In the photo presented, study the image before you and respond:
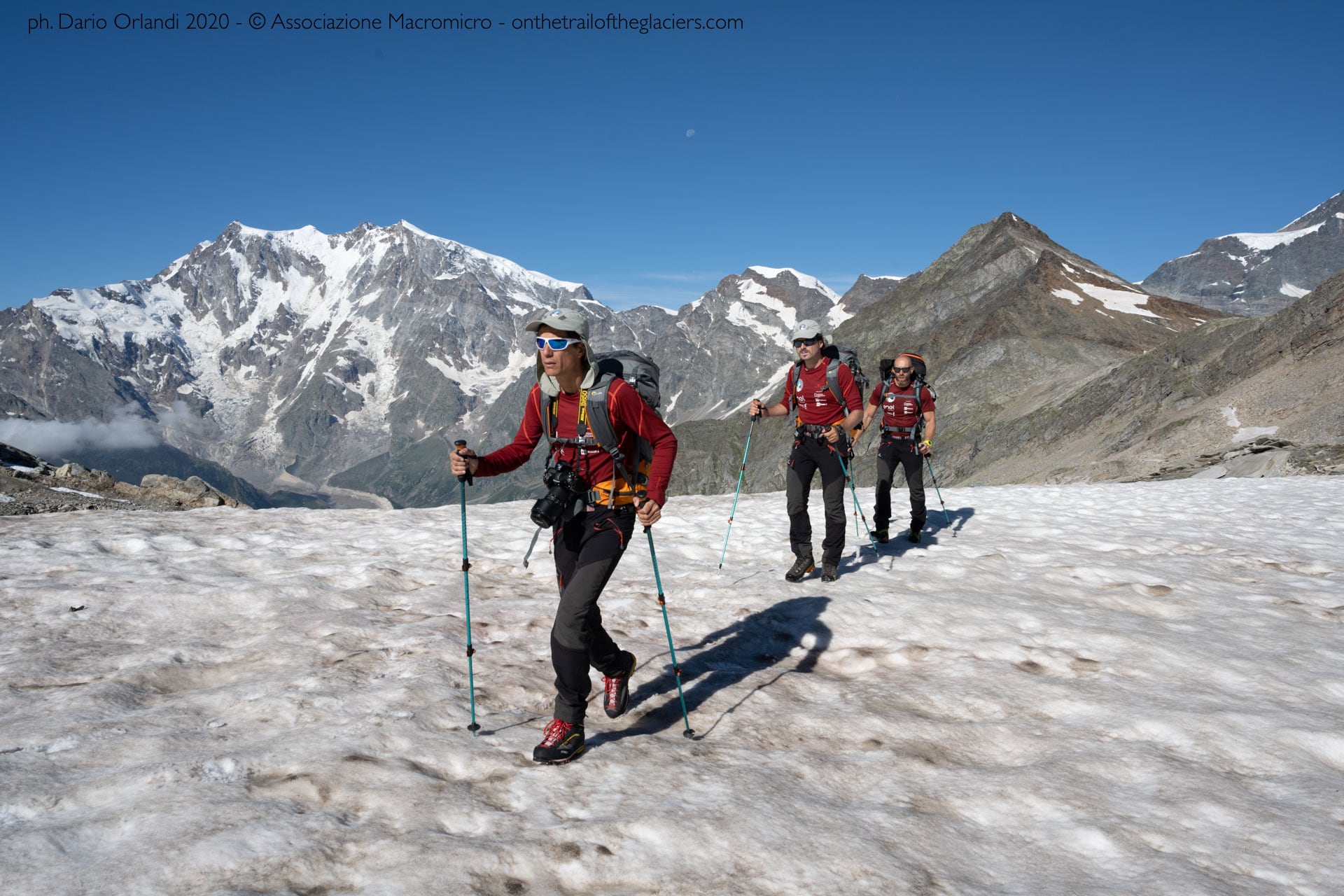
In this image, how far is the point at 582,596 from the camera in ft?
20.8

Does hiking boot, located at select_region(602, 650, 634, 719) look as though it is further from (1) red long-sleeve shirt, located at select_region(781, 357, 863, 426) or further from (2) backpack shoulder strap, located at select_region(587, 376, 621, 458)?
(1) red long-sleeve shirt, located at select_region(781, 357, 863, 426)

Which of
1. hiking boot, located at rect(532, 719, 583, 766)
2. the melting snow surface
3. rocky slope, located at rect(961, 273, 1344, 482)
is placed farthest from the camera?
rocky slope, located at rect(961, 273, 1344, 482)

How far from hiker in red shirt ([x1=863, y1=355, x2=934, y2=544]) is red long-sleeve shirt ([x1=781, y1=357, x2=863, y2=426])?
275 centimetres

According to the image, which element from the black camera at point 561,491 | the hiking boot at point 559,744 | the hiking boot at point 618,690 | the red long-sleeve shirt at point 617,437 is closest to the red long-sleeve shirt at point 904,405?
the red long-sleeve shirt at point 617,437

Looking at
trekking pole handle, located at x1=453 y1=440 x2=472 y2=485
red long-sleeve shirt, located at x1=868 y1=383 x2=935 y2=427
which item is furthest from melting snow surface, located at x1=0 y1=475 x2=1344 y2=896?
red long-sleeve shirt, located at x1=868 y1=383 x2=935 y2=427

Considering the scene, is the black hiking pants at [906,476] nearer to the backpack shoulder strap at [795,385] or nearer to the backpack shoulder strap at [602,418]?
the backpack shoulder strap at [795,385]

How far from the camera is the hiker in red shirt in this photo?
14.6 metres

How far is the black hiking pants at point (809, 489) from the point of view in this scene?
11.6 metres

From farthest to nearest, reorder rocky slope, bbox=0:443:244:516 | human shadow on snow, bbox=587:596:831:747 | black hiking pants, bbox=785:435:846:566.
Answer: rocky slope, bbox=0:443:244:516, black hiking pants, bbox=785:435:846:566, human shadow on snow, bbox=587:596:831:747

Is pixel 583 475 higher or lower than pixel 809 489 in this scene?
higher

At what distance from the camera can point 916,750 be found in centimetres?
638

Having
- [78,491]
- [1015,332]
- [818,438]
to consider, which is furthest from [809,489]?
[1015,332]

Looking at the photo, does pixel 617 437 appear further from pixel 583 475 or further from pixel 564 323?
pixel 564 323

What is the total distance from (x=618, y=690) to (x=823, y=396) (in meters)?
6.39
